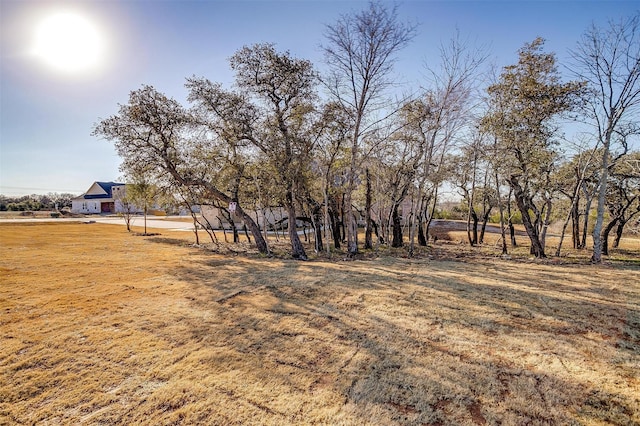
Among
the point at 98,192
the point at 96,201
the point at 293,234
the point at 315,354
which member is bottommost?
the point at 315,354

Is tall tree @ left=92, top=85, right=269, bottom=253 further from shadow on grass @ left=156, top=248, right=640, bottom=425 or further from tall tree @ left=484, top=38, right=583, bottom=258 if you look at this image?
tall tree @ left=484, top=38, right=583, bottom=258

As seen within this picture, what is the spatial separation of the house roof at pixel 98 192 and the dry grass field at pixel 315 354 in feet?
139

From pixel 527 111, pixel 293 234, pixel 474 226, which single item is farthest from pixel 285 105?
pixel 474 226

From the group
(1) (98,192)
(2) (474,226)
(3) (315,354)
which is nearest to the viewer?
(3) (315,354)

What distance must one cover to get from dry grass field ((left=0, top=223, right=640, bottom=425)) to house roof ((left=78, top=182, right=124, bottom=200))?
42.4m

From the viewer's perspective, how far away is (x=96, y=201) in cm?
3934

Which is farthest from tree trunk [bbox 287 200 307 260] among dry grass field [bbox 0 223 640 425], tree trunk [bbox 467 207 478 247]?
tree trunk [bbox 467 207 478 247]

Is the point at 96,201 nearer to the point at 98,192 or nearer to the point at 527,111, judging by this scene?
the point at 98,192

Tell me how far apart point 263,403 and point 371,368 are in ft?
3.24

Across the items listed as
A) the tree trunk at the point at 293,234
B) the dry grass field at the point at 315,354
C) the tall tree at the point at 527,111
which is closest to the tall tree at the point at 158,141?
the tree trunk at the point at 293,234

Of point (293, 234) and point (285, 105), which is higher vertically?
point (285, 105)

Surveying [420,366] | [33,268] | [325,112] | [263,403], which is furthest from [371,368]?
[325,112]

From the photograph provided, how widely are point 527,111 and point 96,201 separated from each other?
47.4 meters

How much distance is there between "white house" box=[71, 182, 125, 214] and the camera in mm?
39031
